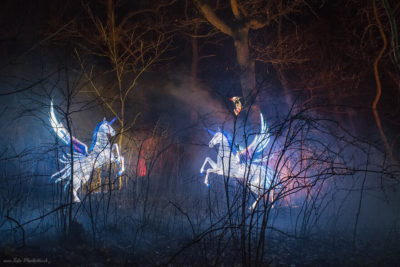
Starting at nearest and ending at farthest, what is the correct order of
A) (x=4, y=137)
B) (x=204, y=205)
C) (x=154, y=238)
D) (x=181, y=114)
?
(x=154, y=238)
(x=204, y=205)
(x=4, y=137)
(x=181, y=114)

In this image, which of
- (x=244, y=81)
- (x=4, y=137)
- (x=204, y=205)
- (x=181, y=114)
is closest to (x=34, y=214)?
(x=204, y=205)

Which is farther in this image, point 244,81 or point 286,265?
point 244,81

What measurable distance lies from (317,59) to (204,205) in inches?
404

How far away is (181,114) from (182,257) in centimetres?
1185

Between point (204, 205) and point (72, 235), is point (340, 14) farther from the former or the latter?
point (72, 235)

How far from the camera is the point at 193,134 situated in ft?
52.0

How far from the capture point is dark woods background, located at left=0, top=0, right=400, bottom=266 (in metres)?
4.55

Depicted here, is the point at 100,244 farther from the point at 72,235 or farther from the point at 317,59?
the point at 317,59

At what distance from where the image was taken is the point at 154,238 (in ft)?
18.4

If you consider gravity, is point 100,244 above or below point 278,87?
below

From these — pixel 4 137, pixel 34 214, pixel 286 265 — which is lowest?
pixel 286 265

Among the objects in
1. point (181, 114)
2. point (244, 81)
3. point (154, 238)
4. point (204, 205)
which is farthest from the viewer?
point (181, 114)

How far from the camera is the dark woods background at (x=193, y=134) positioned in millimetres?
4547

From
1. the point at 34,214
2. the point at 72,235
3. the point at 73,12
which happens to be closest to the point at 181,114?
the point at 73,12
